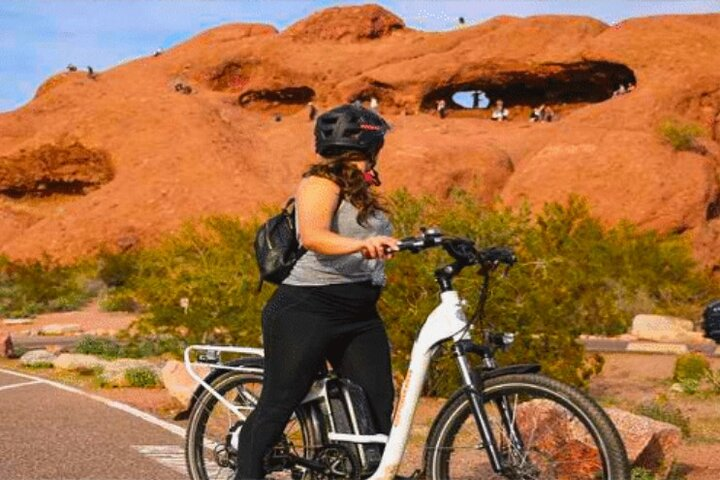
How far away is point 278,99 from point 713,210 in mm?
28870

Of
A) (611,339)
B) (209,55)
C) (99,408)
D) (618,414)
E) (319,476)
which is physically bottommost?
(611,339)

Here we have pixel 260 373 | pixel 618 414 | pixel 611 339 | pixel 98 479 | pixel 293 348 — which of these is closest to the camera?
pixel 293 348

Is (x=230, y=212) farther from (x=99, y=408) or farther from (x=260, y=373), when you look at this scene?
(x=260, y=373)

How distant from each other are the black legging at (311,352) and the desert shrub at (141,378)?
10.8 m

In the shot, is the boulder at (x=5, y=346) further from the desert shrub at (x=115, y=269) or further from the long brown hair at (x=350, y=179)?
the desert shrub at (x=115, y=269)

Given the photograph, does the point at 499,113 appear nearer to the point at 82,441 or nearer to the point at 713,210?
the point at 713,210

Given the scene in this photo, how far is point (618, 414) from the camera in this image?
8.09 meters

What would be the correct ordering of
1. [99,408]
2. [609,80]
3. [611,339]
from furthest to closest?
[609,80], [611,339], [99,408]

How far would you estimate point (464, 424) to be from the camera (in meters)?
4.74

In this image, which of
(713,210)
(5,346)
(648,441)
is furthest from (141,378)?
(713,210)

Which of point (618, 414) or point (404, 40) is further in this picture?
point (404, 40)

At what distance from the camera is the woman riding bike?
489cm

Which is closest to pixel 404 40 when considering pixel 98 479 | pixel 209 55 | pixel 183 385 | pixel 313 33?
pixel 313 33

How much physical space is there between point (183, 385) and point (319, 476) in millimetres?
7525
